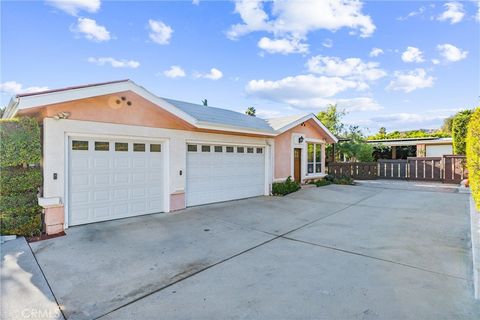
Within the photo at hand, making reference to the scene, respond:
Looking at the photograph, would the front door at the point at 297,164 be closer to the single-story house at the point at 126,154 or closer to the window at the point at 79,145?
the single-story house at the point at 126,154

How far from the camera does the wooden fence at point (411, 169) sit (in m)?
14.4

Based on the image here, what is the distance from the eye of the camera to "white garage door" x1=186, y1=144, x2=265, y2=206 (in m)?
8.97

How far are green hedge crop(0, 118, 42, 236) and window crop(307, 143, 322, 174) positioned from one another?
41.2 feet

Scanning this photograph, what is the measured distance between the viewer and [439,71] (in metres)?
12.3

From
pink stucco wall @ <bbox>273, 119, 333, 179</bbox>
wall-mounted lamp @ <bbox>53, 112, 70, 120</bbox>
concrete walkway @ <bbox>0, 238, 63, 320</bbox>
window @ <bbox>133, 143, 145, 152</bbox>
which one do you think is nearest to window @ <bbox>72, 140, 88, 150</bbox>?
wall-mounted lamp @ <bbox>53, 112, 70, 120</bbox>

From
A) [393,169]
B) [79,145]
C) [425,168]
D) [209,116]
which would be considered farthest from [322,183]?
[79,145]

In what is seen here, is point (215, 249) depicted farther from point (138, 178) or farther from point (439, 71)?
point (439, 71)

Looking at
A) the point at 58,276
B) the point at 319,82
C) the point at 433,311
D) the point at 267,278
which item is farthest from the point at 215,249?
the point at 319,82

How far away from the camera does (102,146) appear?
6785 millimetres

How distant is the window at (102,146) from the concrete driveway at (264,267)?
78.6 inches

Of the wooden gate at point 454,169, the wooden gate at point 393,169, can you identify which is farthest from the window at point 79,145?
the wooden gate at point 454,169

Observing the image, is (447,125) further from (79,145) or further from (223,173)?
(79,145)

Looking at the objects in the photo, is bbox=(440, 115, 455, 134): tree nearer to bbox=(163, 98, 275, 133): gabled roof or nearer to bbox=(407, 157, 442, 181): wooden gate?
bbox=(407, 157, 442, 181): wooden gate

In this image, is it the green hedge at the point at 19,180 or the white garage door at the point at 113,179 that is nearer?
the green hedge at the point at 19,180
